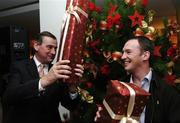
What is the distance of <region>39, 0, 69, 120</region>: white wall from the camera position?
2824 millimetres

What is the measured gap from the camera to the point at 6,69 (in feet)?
13.2

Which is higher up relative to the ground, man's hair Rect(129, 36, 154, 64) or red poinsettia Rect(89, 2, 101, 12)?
red poinsettia Rect(89, 2, 101, 12)

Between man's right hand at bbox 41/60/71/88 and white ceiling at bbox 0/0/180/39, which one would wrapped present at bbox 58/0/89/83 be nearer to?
man's right hand at bbox 41/60/71/88

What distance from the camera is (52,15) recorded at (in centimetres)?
290

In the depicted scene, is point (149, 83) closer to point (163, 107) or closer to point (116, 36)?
point (163, 107)

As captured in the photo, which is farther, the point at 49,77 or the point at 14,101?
the point at 14,101

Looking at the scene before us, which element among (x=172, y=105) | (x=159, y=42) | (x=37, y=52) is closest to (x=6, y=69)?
(x=37, y=52)

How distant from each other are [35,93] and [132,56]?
588 millimetres

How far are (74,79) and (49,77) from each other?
0.15 metres

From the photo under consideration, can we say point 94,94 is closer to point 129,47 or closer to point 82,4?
point 129,47

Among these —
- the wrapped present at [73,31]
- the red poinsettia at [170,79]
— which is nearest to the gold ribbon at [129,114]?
the wrapped present at [73,31]

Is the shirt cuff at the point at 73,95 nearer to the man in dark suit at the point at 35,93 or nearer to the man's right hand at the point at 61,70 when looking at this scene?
the man in dark suit at the point at 35,93

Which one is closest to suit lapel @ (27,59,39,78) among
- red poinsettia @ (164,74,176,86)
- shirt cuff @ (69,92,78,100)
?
shirt cuff @ (69,92,78,100)

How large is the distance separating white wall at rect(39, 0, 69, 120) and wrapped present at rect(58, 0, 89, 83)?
1.25m
